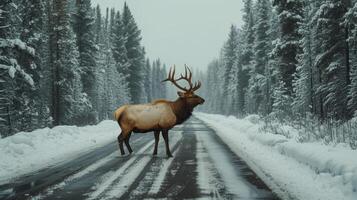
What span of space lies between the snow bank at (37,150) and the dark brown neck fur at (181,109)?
324 cm

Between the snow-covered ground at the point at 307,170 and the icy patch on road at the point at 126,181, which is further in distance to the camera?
the snow-covered ground at the point at 307,170

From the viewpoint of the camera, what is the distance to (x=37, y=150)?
1314cm

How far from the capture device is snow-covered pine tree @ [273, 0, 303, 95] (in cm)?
2905

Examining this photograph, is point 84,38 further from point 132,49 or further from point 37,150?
point 37,150

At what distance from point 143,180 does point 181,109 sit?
517 cm

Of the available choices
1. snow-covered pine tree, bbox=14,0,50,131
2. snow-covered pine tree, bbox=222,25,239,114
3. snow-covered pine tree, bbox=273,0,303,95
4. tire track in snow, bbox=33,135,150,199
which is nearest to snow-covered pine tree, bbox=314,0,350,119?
snow-covered pine tree, bbox=273,0,303,95

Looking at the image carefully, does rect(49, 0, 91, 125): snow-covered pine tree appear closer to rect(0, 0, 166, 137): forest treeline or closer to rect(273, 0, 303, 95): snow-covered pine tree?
rect(0, 0, 166, 137): forest treeline

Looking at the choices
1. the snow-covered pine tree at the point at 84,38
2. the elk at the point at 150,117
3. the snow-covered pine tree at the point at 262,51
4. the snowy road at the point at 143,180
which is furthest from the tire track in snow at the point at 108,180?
the snow-covered pine tree at the point at 262,51

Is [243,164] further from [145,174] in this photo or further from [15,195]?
[15,195]

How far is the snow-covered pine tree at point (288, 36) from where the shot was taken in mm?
29047

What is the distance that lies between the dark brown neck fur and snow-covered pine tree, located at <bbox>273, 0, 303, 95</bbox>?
57.1 ft

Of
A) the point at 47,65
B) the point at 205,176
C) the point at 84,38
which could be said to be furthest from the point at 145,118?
the point at 84,38

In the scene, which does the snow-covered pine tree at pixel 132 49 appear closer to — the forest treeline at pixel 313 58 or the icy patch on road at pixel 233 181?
the forest treeline at pixel 313 58

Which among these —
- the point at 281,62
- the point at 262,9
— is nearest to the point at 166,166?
the point at 281,62
